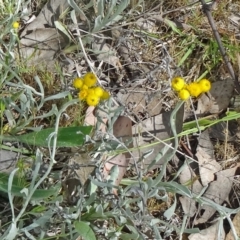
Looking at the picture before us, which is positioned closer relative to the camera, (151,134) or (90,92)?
(90,92)

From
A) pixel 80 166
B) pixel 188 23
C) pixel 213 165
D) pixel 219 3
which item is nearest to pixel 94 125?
pixel 80 166

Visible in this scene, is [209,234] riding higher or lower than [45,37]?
lower

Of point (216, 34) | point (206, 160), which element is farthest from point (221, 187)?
point (216, 34)

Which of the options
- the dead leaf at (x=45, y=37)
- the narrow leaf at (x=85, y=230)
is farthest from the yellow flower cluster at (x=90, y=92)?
the dead leaf at (x=45, y=37)

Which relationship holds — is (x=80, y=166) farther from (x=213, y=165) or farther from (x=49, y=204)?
(x=213, y=165)

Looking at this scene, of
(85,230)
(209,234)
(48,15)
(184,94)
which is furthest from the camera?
(48,15)

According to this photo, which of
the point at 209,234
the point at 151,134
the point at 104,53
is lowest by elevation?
the point at 209,234

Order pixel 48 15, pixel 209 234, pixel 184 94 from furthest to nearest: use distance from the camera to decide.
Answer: pixel 48 15 → pixel 209 234 → pixel 184 94

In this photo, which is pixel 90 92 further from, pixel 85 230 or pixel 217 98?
pixel 217 98
